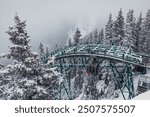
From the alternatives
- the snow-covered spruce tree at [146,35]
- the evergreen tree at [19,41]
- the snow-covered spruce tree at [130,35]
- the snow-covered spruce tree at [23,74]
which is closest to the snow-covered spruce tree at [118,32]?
the snow-covered spruce tree at [130,35]

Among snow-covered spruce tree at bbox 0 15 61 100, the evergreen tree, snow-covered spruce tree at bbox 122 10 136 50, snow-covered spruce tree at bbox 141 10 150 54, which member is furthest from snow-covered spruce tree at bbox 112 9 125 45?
the evergreen tree

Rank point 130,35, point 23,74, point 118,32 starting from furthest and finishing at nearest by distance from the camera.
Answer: point 118,32
point 130,35
point 23,74

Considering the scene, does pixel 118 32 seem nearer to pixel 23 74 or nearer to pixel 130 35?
pixel 130 35

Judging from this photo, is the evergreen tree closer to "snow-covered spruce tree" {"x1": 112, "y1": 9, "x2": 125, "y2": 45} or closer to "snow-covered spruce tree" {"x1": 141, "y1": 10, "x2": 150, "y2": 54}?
"snow-covered spruce tree" {"x1": 112, "y1": 9, "x2": 125, "y2": 45}

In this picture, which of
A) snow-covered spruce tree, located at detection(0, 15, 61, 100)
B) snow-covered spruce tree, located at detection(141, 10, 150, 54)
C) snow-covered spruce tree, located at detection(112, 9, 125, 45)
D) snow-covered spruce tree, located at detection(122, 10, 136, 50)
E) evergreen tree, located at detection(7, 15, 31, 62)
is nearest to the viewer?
snow-covered spruce tree, located at detection(0, 15, 61, 100)

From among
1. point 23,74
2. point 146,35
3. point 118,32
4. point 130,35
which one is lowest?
point 23,74

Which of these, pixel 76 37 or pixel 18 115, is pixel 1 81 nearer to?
pixel 18 115

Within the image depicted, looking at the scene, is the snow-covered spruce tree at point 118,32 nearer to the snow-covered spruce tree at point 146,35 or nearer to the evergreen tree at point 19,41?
the snow-covered spruce tree at point 146,35

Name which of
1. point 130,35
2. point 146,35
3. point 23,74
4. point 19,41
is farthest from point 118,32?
point 23,74

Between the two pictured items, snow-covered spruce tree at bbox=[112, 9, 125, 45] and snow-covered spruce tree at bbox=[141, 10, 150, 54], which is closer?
snow-covered spruce tree at bbox=[112, 9, 125, 45]

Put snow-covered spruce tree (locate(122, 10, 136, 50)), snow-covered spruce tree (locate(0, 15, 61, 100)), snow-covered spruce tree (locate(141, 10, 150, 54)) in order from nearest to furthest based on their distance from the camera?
snow-covered spruce tree (locate(0, 15, 61, 100)) < snow-covered spruce tree (locate(122, 10, 136, 50)) < snow-covered spruce tree (locate(141, 10, 150, 54))
